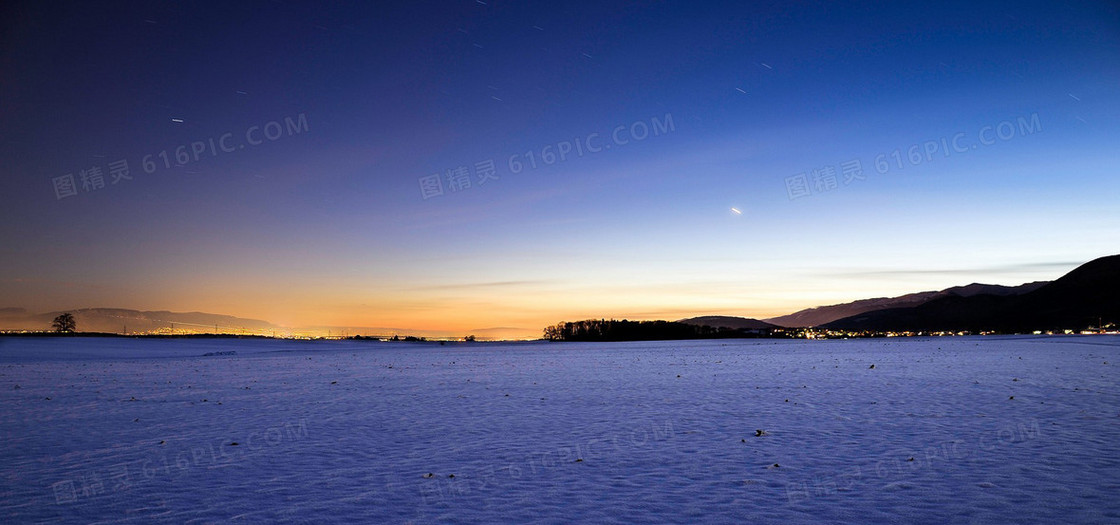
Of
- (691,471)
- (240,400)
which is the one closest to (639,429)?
(691,471)

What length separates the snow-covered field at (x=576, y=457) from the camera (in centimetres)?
772

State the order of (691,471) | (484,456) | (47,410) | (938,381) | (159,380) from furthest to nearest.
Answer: (159,380) → (938,381) → (47,410) → (484,456) → (691,471)

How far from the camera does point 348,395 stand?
870 inches

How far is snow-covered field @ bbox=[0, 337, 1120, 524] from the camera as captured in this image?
7.72 meters

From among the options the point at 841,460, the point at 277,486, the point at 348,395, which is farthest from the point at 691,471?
the point at 348,395

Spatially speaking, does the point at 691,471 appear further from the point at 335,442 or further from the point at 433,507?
the point at 335,442

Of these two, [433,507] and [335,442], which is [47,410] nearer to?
[335,442]

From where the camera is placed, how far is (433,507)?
786 cm

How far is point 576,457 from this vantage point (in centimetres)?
1090

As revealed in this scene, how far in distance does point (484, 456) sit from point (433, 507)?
3235 mm

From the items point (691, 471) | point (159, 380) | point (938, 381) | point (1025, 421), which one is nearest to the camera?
point (691, 471)

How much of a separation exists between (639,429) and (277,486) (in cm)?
797

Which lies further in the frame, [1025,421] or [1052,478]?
[1025,421]

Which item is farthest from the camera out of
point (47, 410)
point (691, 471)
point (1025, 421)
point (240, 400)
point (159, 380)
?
point (159, 380)
